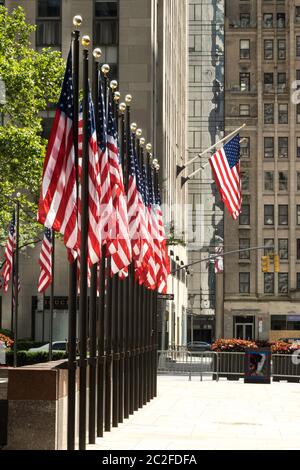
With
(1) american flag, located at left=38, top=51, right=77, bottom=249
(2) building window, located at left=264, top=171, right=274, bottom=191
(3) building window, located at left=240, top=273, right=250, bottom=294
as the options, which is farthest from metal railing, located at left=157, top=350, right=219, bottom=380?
(2) building window, located at left=264, top=171, right=274, bottom=191

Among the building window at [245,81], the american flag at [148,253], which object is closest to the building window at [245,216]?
the building window at [245,81]

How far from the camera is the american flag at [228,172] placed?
4359cm

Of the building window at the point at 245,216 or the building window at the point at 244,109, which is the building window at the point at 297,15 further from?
the building window at the point at 245,216

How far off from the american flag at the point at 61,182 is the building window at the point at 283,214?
113m

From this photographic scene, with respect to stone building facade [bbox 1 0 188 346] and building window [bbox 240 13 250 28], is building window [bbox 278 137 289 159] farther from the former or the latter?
stone building facade [bbox 1 0 188 346]

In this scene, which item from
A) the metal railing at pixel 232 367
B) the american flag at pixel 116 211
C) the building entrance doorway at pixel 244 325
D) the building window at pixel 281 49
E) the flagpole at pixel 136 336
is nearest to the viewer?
the american flag at pixel 116 211

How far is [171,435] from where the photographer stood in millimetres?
22219

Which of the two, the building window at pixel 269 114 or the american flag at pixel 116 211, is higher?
the building window at pixel 269 114

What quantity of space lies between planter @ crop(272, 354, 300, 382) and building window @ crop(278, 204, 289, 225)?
7943 centimetres

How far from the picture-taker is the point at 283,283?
421 feet

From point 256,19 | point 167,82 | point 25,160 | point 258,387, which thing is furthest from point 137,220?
point 256,19

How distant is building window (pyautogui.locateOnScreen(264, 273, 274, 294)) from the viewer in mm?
128250

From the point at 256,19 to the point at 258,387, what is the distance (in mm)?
93644

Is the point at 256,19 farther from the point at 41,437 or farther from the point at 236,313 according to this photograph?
the point at 41,437
